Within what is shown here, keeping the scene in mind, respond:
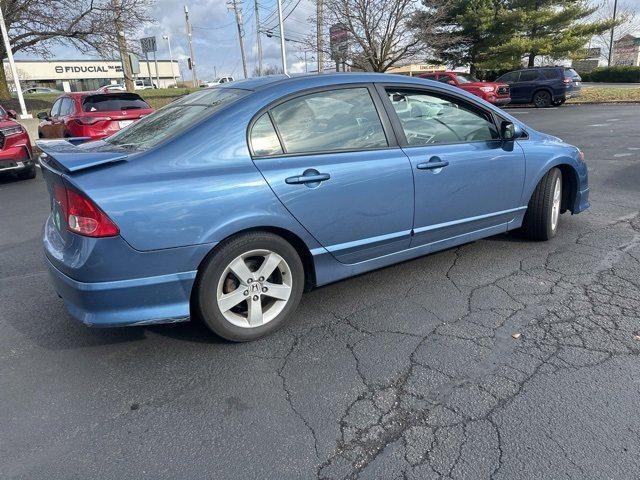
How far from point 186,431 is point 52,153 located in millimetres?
1898

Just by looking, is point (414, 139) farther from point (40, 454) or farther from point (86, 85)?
point (86, 85)

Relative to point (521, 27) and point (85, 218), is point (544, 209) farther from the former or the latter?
point (521, 27)

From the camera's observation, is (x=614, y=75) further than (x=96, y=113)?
Yes

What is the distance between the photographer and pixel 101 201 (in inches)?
102

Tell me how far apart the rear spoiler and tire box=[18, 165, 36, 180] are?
6869 mm

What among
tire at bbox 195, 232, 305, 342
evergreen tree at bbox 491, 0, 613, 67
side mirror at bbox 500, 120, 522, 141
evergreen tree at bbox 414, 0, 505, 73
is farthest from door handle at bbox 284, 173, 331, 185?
evergreen tree at bbox 491, 0, 613, 67

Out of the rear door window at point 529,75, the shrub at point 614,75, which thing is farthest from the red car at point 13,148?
the shrub at point 614,75

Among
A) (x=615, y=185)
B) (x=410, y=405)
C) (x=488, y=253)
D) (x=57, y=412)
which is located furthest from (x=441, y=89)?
(x=615, y=185)

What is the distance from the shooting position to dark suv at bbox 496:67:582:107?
2053 cm

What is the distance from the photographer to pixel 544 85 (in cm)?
2092

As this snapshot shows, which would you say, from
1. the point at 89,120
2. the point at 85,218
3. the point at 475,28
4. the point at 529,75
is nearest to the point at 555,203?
the point at 85,218

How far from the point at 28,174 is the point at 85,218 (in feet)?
27.5

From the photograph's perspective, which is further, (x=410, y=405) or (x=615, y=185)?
(x=615, y=185)

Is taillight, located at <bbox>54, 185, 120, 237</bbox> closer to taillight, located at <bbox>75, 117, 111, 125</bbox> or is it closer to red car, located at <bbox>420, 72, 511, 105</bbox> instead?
taillight, located at <bbox>75, 117, 111, 125</bbox>
